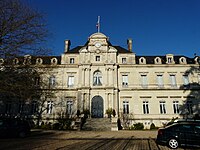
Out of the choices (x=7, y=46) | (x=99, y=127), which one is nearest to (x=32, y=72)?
(x=7, y=46)

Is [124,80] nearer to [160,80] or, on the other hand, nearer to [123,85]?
[123,85]

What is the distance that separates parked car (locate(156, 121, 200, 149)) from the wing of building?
1404 cm

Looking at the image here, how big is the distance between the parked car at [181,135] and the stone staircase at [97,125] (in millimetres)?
11480

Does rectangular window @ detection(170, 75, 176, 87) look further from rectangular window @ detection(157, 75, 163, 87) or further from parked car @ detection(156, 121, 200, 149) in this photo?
parked car @ detection(156, 121, 200, 149)

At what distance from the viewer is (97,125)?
19484mm

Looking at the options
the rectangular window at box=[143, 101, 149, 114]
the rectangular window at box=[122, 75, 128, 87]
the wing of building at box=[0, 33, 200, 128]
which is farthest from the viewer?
the rectangular window at box=[122, 75, 128, 87]

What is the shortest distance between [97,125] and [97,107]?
11.4ft

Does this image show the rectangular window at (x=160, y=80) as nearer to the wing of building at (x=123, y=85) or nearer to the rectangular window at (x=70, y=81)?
the wing of building at (x=123, y=85)

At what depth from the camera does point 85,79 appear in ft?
76.7

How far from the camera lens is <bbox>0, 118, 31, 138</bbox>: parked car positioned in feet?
37.1

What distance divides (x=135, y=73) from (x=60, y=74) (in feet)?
35.1

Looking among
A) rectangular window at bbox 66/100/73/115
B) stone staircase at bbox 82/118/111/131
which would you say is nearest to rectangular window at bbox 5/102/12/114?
rectangular window at bbox 66/100/73/115

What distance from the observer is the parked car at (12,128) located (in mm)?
11298

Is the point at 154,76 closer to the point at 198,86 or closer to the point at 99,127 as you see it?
the point at 198,86
